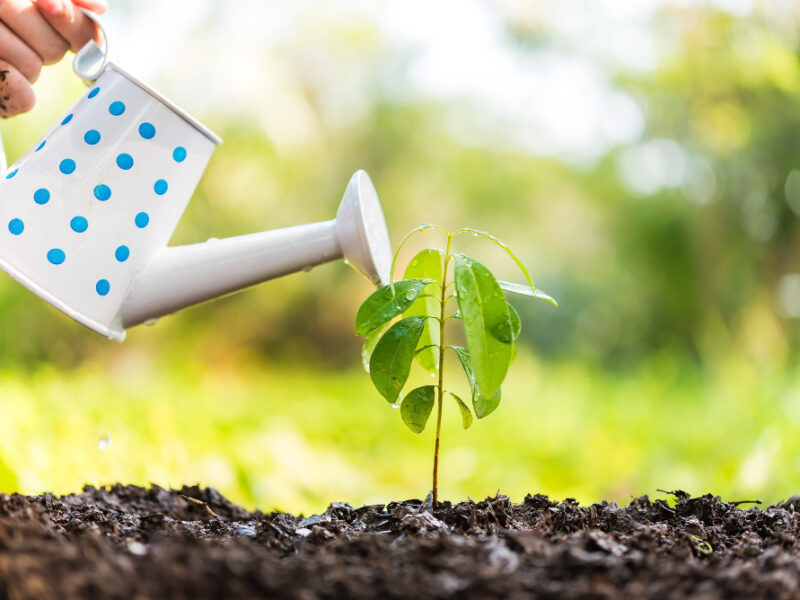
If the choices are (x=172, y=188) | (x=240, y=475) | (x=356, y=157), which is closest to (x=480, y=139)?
(x=356, y=157)

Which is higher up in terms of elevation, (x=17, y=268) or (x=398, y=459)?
(x=398, y=459)

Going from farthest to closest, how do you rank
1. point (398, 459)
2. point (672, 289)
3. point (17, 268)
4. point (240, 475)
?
point (672, 289) → point (398, 459) → point (240, 475) → point (17, 268)

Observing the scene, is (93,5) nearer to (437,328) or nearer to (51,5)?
(51,5)

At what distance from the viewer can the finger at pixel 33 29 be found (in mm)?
831

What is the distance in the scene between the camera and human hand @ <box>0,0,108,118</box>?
84 centimetres

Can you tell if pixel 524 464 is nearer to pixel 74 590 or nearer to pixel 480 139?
pixel 74 590

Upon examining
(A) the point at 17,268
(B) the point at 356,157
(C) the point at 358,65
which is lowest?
(A) the point at 17,268

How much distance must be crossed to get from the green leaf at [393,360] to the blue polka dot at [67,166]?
15.4 inches

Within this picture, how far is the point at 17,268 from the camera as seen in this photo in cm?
74

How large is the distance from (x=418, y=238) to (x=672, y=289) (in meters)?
1.72

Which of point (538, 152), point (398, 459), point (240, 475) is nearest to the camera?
point (240, 475)

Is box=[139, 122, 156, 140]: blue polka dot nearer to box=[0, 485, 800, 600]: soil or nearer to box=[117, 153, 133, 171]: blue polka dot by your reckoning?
box=[117, 153, 133, 171]: blue polka dot

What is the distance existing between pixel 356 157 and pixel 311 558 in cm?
448

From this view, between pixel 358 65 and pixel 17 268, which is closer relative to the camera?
pixel 17 268
